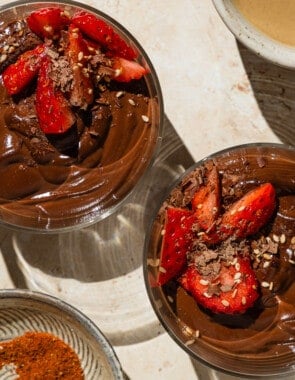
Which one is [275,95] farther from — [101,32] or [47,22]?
[47,22]

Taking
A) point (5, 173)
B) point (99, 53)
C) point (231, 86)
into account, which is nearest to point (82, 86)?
point (99, 53)

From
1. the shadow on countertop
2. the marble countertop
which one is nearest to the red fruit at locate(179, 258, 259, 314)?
the marble countertop

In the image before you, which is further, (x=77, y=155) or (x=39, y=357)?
(x=39, y=357)

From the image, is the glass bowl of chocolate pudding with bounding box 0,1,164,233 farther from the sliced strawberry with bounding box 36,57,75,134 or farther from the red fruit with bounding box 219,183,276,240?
the red fruit with bounding box 219,183,276,240

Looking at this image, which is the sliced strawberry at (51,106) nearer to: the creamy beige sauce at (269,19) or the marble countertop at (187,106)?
the marble countertop at (187,106)

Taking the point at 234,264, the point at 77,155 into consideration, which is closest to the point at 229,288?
the point at 234,264

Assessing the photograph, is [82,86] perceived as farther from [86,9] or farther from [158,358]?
[158,358]
